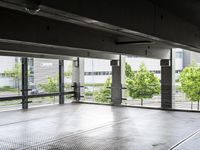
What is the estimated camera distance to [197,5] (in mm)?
5715

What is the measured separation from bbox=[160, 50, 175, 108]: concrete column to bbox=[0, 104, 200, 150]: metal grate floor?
1.45 m

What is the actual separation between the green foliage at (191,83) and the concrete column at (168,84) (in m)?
4.89

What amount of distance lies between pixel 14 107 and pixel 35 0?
38.8ft

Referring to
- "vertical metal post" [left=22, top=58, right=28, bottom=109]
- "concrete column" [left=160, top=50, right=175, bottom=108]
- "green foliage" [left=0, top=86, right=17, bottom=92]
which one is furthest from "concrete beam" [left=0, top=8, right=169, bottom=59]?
"green foliage" [left=0, top=86, right=17, bottom=92]

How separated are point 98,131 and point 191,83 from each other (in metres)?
11.7

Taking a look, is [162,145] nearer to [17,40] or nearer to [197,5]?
[197,5]

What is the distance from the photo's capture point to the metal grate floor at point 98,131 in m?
7.17

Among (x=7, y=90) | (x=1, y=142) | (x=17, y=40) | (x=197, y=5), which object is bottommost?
(x=1, y=142)

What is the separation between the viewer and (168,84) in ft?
46.0

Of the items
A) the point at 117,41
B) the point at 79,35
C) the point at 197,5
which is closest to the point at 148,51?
the point at 117,41

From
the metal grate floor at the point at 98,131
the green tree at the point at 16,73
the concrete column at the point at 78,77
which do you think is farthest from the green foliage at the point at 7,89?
the concrete column at the point at 78,77

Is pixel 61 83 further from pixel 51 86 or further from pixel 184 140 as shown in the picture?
pixel 184 140

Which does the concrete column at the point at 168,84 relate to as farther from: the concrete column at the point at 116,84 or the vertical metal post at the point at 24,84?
the vertical metal post at the point at 24,84

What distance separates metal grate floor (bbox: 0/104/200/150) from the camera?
717 centimetres
